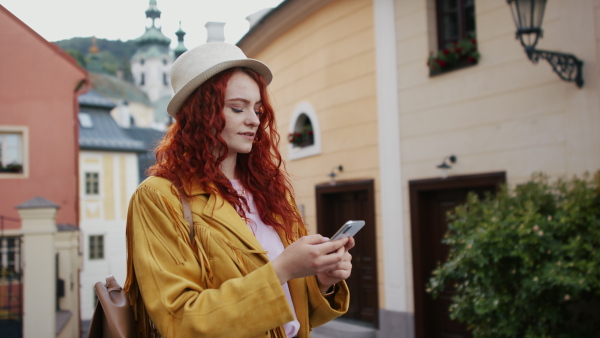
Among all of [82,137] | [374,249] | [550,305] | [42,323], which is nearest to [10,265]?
[42,323]

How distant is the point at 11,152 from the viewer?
5.92 m

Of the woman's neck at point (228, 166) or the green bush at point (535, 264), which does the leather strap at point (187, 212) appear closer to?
the woman's neck at point (228, 166)

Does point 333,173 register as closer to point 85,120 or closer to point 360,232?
point 360,232

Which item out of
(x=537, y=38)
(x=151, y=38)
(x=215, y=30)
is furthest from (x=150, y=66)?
(x=537, y=38)

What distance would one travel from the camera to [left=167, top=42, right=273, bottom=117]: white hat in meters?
1.78

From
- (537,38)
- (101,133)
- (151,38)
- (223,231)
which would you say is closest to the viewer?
(223,231)

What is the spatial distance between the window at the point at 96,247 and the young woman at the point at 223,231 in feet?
67.7

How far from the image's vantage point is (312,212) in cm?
966

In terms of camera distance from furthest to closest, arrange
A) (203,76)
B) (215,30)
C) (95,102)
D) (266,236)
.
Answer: (95,102), (215,30), (266,236), (203,76)

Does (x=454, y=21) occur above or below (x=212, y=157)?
above

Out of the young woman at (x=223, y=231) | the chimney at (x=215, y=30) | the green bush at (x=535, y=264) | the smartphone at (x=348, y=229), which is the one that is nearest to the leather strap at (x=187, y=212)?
the young woman at (x=223, y=231)

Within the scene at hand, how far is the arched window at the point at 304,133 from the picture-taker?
941cm

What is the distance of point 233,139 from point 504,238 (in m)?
3.52

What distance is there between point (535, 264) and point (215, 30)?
345 inches
